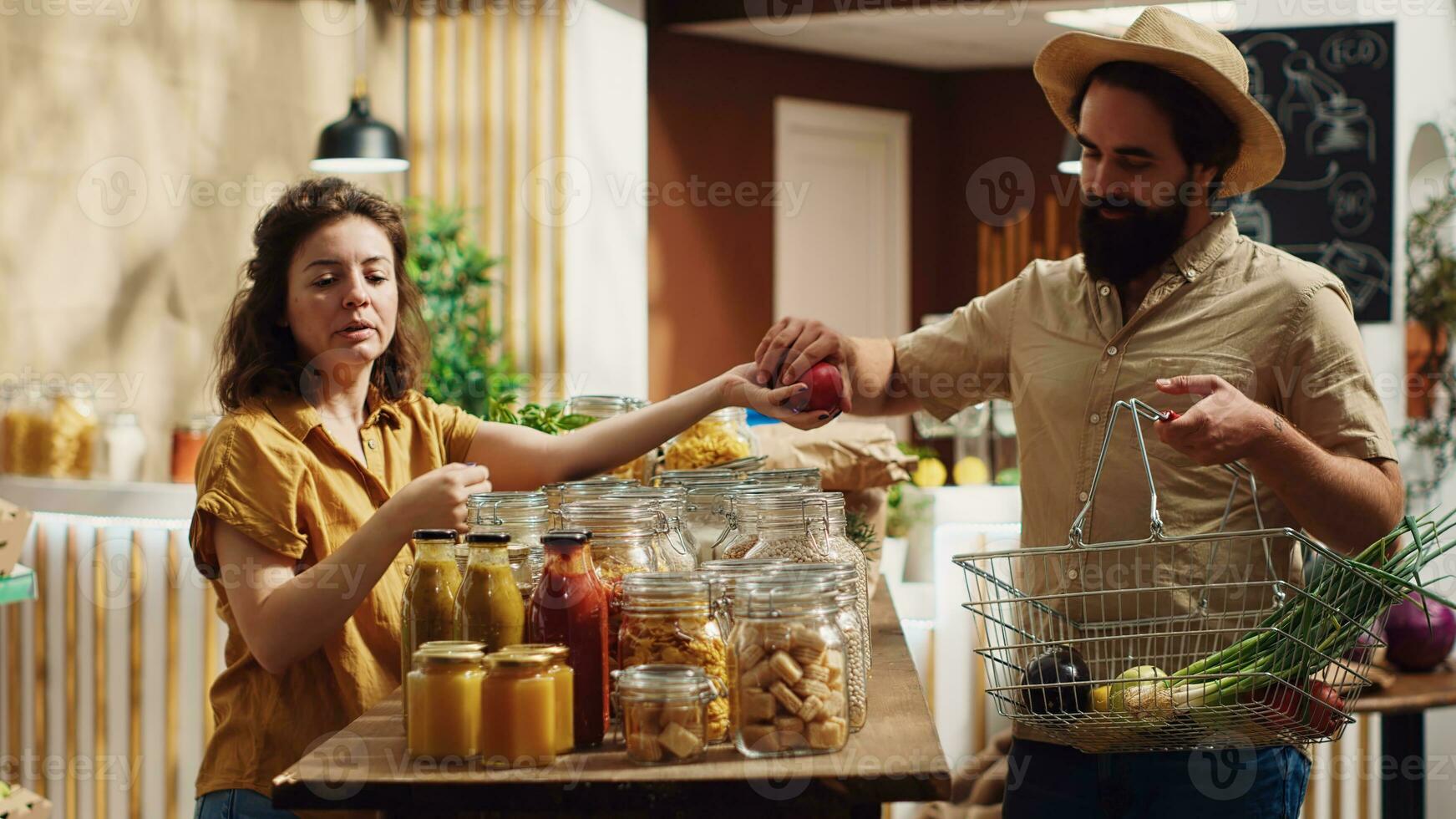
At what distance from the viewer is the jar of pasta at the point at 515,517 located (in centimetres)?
139

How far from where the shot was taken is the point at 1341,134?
4395mm

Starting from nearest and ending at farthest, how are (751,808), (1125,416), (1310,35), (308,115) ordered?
(751,808)
(1125,416)
(1310,35)
(308,115)

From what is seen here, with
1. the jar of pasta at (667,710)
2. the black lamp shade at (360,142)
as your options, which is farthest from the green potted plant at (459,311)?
the jar of pasta at (667,710)

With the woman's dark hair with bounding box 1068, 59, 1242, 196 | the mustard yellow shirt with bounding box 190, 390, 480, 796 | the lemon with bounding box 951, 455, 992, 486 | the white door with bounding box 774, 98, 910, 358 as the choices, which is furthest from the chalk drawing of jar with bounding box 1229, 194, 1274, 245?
the mustard yellow shirt with bounding box 190, 390, 480, 796

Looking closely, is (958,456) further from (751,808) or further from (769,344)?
(751,808)

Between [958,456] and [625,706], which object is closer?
[625,706]

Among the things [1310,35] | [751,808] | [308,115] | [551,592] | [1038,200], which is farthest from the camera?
[1038,200]

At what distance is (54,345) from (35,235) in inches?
14.7

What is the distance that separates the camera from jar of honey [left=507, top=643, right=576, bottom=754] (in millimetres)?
1185

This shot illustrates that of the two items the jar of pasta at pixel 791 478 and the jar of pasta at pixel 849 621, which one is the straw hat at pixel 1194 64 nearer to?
the jar of pasta at pixel 791 478

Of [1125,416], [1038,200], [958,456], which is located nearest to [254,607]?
[1125,416]

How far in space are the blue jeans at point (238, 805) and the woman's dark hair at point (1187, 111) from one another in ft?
4.81

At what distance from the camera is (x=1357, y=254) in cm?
441

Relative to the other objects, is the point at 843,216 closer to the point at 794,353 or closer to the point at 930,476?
the point at 930,476
